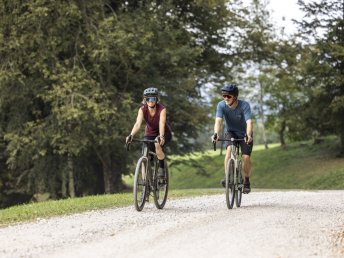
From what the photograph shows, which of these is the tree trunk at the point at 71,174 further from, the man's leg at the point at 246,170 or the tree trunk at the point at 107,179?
the man's leg at the point at 246,170

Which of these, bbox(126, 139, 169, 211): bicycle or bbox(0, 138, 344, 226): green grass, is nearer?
bbox(126, 139, 169, 211): bicycle

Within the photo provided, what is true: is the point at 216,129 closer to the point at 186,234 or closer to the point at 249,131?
the point at 249,131

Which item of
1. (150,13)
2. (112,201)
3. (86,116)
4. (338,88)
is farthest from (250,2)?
(112,201)

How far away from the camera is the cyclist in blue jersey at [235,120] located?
10938mm

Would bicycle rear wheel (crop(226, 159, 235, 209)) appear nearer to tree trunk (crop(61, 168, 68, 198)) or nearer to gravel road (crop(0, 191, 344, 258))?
gravel road (crop(0, 191, 344, 258))

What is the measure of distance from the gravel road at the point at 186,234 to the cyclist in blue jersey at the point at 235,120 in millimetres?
1073

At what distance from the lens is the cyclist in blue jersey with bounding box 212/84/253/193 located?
10.9 metres

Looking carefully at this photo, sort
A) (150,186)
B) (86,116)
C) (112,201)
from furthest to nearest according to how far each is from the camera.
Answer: (86,116) → (112,201) → (150,186)

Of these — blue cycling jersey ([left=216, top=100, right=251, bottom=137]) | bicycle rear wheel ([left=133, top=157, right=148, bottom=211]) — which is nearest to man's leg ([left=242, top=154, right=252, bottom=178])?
blue cycling jersey ([left=216, top=100, right=251, bottom=137])

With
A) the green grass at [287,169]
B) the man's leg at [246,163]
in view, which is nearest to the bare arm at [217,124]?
the man's leg at [246,163]

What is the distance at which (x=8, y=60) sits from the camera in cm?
2261

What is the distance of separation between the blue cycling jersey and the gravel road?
1.48 meters

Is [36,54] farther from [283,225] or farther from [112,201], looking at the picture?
[283,225]

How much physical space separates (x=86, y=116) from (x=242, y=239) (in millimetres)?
14274
